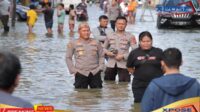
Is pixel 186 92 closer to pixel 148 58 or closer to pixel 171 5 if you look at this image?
pixel 148 58

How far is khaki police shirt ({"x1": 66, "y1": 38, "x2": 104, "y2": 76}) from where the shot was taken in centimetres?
1230

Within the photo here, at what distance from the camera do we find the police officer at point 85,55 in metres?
12.3

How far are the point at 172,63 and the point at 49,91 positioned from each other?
7458 millimetres

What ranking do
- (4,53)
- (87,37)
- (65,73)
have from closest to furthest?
(4,53)
(87,37)
(65,73)

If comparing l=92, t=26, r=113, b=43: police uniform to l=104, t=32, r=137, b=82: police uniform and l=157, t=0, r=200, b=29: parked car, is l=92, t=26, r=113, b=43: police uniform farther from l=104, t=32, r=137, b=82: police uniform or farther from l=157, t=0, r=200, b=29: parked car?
l=157, t=0, r=200, b=29: parked car

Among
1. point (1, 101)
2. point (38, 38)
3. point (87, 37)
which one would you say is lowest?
point (38, 38)

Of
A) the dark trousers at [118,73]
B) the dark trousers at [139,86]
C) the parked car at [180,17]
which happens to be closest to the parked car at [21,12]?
the parked car at [180,17]

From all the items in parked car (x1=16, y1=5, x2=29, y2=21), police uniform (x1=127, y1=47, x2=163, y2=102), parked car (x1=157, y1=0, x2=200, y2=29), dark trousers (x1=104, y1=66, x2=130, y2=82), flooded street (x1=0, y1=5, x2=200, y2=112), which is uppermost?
police uniform (x1=127, y1=47, x2=163, y2=102)

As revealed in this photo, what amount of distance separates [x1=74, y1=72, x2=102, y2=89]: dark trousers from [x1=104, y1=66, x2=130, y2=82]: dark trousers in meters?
0.62

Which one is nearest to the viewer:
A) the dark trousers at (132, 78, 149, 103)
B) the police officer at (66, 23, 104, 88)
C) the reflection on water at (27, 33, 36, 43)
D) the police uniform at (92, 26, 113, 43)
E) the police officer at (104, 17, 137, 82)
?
the dark trousers at (132, 78, 149, 103)

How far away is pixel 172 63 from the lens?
5.60 m

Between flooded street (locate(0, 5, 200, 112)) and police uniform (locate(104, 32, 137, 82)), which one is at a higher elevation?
police uniform (locate(104, 32, 137, 82))

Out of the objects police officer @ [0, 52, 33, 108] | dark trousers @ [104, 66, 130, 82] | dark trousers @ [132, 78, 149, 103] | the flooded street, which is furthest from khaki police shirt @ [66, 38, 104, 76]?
police officer @ [0, 52, 33, 108]

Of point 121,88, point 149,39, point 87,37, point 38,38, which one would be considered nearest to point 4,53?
point 149,39
